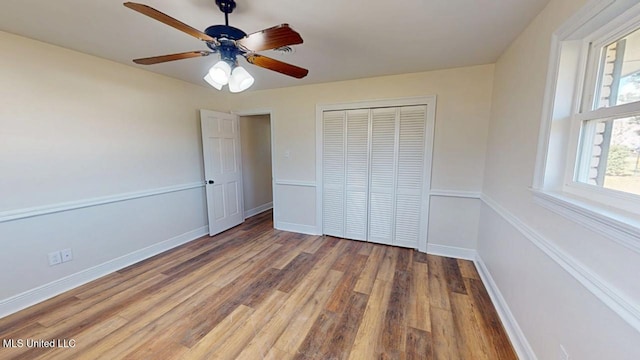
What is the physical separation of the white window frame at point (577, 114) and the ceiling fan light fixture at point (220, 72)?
190 centimetres

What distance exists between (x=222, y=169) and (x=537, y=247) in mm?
3731

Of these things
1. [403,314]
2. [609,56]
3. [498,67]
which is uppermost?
[498,67]

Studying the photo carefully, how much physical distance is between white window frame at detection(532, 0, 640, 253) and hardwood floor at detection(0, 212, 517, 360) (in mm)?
1118

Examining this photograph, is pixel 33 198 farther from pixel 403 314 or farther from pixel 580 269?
pixel 580 269

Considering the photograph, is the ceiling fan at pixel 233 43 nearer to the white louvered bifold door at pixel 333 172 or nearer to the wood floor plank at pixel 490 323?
the white louvered bifold door at pixel 333 172

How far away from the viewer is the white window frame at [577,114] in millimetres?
1014

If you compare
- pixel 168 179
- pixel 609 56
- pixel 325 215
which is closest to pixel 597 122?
pixel 609 56

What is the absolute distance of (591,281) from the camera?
1013 mm

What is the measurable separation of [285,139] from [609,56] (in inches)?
128

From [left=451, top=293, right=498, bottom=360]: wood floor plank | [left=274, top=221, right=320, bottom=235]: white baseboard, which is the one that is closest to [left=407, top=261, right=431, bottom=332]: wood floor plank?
[left=451, top=293, right=498, bottom=360]: wood floor plank

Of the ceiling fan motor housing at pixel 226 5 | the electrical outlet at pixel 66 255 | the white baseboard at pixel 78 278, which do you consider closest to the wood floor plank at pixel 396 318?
the ceiling fan motor housing at pixel 226 5

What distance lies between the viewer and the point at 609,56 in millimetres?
1203

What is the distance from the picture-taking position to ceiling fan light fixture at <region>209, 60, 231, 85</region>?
147 cm

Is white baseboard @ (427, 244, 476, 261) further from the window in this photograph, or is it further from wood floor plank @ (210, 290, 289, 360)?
wood floor plank @ (210, 290, 289, 360)
